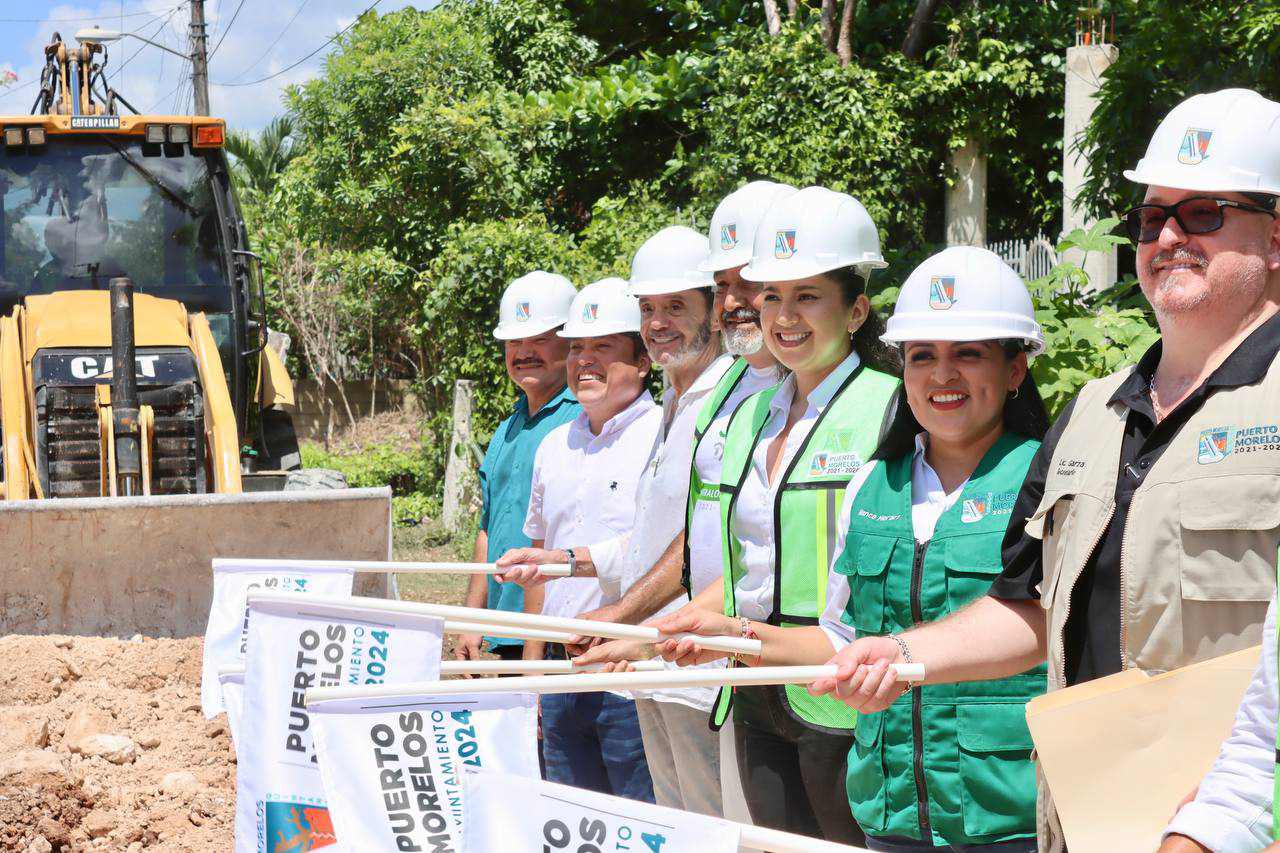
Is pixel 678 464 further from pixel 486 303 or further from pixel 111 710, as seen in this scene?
pixel 486 303

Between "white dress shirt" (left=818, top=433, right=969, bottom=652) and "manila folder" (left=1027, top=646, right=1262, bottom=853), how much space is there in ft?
2.49

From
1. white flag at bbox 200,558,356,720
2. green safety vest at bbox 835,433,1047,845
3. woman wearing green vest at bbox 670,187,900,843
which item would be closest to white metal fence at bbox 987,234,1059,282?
white flag at bbox 200,558,356,720

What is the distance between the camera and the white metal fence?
12.0 m

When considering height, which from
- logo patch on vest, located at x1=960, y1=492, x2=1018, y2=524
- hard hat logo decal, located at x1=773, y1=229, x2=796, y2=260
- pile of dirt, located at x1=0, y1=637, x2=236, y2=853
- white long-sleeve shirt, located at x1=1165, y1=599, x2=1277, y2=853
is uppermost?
hard hat logo decal, located at x1=773, y1=229, x2=796, y2=260

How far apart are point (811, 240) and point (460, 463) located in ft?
32.3

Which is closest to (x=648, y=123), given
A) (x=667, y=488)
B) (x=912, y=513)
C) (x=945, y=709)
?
(x=667, y=488)

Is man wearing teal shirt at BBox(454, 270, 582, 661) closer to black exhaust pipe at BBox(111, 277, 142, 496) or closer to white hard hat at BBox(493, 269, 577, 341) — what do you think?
white hard hat at BBox(493, 269, 577, 341)

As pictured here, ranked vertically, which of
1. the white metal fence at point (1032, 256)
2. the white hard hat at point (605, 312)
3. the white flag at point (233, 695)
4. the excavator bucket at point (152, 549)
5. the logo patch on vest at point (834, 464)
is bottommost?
the white flag at point (233, 695)

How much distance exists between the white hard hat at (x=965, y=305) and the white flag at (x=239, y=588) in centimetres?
221

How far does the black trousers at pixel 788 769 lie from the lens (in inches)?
127

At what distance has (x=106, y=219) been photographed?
8406 mm

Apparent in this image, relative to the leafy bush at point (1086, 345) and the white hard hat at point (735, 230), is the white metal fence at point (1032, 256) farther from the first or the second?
the white hard hat at point (735, 230)

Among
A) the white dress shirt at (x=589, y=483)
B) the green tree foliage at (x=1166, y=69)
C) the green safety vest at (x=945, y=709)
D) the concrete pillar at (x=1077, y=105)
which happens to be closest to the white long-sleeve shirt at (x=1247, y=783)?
the green safety vest at (x=945, y=709)

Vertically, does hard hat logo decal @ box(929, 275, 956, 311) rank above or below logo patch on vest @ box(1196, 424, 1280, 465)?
above
